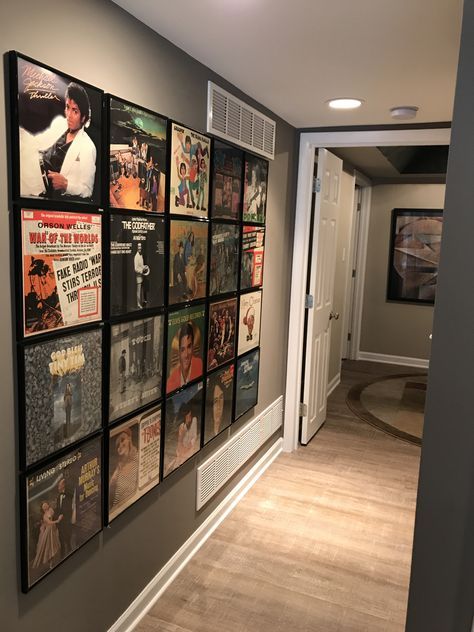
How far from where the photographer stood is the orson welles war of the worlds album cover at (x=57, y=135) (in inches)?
54.8

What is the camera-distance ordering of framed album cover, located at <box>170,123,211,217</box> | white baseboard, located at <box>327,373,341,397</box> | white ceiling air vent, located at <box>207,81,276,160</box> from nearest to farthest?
framed album cover, located at <box>170,123,211,217</box> < white ceiling air vent, located at <box>207,81,276,160</box> < white baseboard, located at <box>327,373,341,397</box>

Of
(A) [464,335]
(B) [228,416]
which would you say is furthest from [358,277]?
(A) [464,335]

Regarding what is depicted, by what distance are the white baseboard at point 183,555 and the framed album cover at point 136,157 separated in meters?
1.60

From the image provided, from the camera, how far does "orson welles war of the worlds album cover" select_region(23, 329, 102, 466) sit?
1.50 meters

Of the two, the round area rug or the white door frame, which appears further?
the round area rug

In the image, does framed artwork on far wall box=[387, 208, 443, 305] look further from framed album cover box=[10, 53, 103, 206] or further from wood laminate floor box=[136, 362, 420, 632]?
framed album cover box=[10, 53, 103, 206]

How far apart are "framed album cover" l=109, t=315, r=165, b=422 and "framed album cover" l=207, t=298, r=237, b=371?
1.62 ft

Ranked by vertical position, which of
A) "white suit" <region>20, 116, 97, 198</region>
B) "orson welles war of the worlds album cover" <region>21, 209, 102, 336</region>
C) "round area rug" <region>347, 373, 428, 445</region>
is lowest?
"round area rug" <region>347, 373, 428, 445</region>

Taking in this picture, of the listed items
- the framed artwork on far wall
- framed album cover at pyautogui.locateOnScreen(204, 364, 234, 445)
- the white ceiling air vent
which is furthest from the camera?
the framed artwork on far wall

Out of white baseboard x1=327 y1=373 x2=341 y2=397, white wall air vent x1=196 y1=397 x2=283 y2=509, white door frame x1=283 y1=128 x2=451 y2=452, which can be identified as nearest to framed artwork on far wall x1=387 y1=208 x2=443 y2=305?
white baseboard x1=327 y1=373 x2=341 y2=397

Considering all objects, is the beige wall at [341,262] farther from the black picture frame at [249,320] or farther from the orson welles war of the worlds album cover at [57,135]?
the orson welles war of the worlds album cover at [57,135]

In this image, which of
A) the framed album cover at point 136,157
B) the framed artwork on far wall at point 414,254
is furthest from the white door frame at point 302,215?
the framed artwork on far wall at point 414,254

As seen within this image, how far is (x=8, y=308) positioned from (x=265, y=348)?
2.20m

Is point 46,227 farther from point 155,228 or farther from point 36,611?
point 36,611
